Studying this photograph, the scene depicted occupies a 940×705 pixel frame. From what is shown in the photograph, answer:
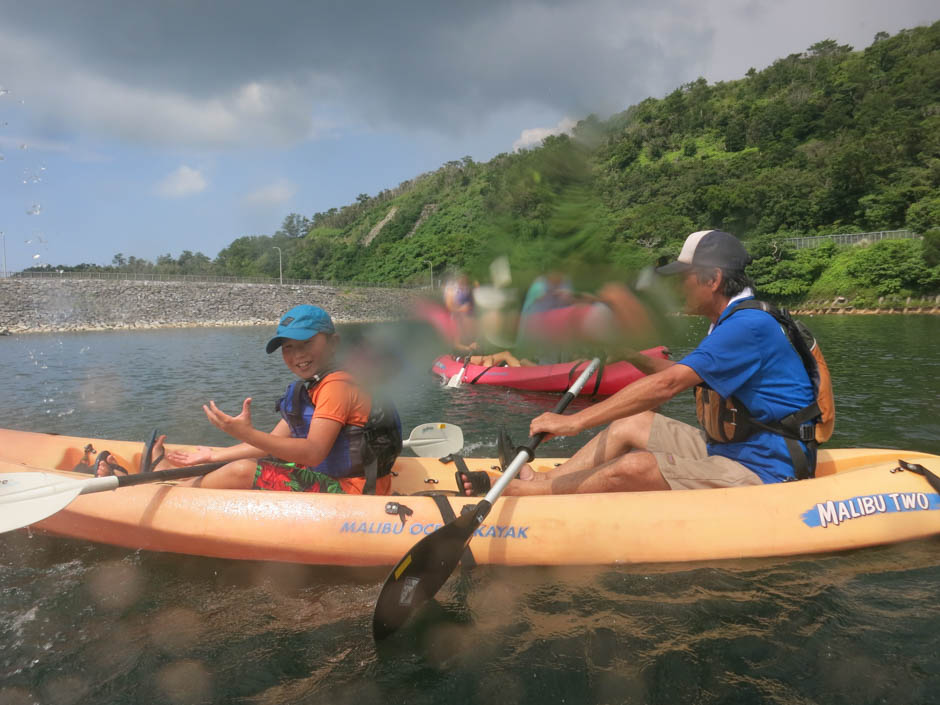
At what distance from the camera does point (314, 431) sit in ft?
10.2

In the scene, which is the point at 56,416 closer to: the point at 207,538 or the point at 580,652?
the point at 207,538

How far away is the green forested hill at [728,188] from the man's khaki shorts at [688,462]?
1.12 m

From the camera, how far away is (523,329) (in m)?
3.63

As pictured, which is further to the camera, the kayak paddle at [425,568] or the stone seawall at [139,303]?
the stone seawall at [139,303]

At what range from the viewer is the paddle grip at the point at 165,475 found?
11.6ft

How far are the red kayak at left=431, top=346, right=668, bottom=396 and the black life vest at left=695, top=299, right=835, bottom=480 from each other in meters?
4.40

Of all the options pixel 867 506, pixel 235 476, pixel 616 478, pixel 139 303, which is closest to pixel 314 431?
pixel 235 476

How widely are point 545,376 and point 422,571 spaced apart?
7.02 metres

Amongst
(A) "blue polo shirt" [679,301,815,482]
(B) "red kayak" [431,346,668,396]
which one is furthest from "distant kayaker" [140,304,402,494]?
(B) "red kayak" [431,346,668,396]

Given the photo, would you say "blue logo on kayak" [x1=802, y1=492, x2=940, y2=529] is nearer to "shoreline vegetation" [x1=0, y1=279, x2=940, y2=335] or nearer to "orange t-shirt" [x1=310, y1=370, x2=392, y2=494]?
"orange t-shirt" [x1=310, y1=370, x2=392, y2=494]

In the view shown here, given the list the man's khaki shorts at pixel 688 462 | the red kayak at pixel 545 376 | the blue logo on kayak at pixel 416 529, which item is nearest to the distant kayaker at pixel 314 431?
the blue logo on kayak at pixel 416 529

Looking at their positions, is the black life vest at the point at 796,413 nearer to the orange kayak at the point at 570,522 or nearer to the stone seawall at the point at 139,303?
the orange kayak at the point at 570,522

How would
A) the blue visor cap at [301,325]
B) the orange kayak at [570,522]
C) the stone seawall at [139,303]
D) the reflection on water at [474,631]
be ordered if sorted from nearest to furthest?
1. the reflection on water at [474,631]
2. the blue visor cap at [301,325]
3. the orange kayak at [570,522]
4. the stone seawall at [139,303]

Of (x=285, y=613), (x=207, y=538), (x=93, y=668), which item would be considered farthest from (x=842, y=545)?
(x=93, y=668)
